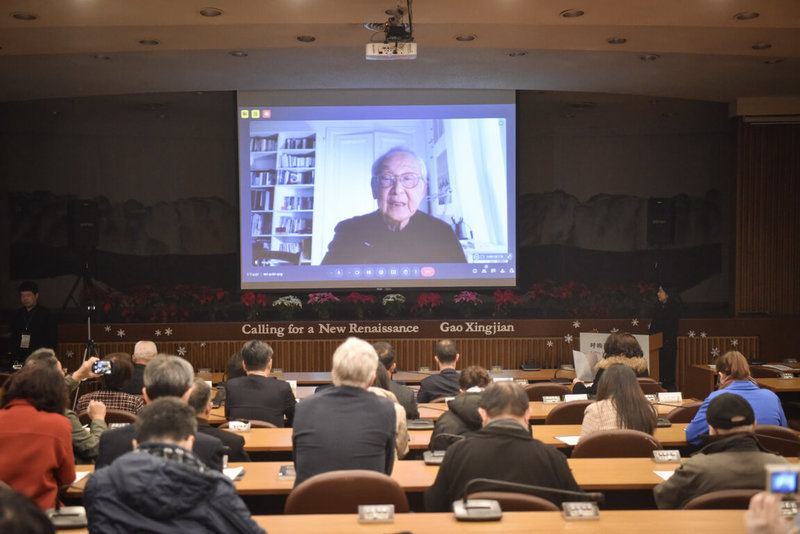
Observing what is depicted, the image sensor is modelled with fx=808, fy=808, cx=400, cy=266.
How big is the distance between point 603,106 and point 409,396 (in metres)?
8.14

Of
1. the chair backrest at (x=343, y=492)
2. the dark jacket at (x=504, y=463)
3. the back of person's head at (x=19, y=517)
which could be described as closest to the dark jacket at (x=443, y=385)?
the dark jacket at (x=504, y=463)

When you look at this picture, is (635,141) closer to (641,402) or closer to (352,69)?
(352,69)

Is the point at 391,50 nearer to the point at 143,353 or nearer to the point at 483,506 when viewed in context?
the point at 143,353

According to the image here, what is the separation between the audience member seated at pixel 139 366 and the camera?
5.91m

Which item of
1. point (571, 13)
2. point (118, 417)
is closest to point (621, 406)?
point (118, 417)

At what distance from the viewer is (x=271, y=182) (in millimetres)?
10062

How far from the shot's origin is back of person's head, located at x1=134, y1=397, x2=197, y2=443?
259cm

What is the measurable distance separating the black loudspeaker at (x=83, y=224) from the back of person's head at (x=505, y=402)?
8.33 m

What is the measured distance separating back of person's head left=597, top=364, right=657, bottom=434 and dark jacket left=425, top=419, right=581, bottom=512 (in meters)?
1.48

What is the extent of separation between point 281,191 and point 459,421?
6271 millimetres

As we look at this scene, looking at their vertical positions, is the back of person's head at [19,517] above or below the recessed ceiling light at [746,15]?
below

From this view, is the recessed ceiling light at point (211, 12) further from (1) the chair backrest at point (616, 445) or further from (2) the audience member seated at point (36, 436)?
(1) the chair backrest at point (616, 445)

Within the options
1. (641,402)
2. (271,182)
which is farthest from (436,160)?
(641,402)

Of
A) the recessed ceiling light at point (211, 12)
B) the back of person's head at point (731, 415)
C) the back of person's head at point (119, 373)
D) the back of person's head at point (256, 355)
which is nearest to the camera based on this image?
the back of person's head at point (731, 415)
